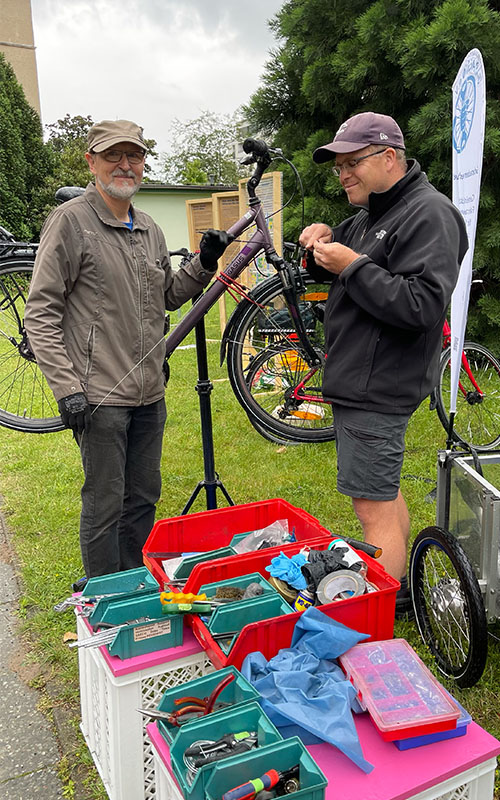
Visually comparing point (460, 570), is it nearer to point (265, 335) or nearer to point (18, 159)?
point (265, 335)

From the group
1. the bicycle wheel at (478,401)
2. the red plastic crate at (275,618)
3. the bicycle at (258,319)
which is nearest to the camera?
the red plastic crate at (275,618)

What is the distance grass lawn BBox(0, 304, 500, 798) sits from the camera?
2.48 m

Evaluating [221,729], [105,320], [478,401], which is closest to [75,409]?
[105,320]

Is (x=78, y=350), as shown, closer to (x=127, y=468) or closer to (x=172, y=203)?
(x=127, y=468)

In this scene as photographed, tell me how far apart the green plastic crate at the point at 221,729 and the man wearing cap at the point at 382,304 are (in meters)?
1.19

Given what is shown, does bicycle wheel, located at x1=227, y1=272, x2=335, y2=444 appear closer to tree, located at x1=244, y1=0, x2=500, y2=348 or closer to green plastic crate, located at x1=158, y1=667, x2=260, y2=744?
green plastic crate, located at x1=158, y1=667, x2=260, y2=744

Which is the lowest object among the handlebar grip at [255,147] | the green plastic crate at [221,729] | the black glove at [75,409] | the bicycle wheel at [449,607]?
the bicycle wheel at [449,607]

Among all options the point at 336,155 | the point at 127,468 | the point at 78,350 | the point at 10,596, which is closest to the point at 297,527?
the point at 127,468

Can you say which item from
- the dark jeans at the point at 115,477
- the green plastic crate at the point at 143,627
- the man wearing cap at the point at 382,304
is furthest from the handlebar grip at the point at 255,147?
the green plastic crate at the point at 143,627

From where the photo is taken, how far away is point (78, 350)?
2.34m

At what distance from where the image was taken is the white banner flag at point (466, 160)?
9.20 feet

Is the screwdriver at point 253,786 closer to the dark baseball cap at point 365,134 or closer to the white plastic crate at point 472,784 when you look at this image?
the white plastic crate at point 472,784

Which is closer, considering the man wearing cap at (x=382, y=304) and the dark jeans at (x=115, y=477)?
the man wearing cap at (x=382, y=304)

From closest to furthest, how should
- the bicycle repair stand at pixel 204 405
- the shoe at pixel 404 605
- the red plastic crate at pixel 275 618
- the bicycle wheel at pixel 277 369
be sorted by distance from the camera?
the red plastic crate at pixel 275 618 → the shoe at pixel 404 605 → the bicycle repair stand at pixel 204 405 → the bicycle wheel at pixel 277 369
